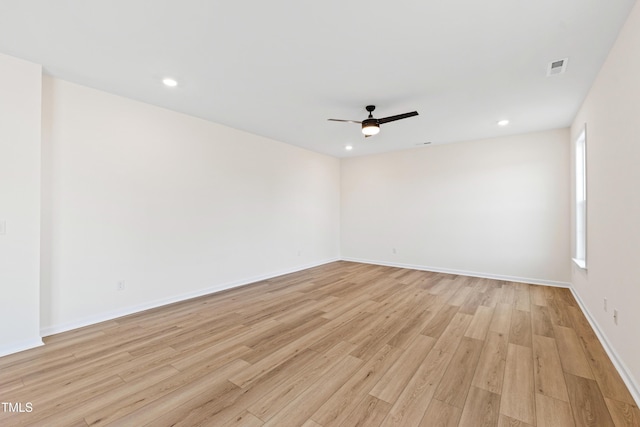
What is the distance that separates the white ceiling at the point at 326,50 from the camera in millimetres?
1903

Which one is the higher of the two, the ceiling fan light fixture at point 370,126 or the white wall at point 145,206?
the ceiling fan light fixture at point 370,126

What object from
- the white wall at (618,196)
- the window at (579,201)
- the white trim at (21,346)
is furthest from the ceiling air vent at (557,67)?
the white trim at (21,346)

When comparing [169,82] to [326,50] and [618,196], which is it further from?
[618,196]

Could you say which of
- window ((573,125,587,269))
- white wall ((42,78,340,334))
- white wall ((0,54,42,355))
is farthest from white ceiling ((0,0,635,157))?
window ((573,125,587,269))

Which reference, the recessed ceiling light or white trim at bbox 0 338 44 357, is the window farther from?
white trim at bbox 0 338 44 357

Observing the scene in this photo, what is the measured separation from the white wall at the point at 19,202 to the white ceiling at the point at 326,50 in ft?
0.90

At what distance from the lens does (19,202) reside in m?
2.55

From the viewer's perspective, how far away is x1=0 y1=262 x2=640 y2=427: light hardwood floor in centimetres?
171

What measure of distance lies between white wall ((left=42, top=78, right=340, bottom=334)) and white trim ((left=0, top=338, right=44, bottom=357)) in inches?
11.6

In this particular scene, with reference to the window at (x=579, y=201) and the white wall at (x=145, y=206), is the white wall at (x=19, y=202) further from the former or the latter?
the window at (x=579, y=201)

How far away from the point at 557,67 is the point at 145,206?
4.99 meters

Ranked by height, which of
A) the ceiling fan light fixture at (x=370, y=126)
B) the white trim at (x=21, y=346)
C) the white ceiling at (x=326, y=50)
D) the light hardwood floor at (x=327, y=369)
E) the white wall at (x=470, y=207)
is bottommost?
the light hardwood floor at (x=327, y=369)

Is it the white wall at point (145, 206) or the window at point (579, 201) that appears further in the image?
the window at point (579, 201)

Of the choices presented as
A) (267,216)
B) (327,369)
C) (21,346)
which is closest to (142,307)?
(21,346)
